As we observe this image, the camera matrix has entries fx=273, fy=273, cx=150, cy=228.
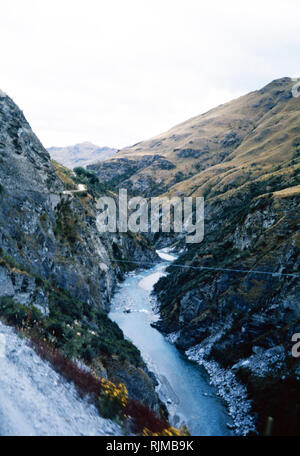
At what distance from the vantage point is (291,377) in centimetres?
2139

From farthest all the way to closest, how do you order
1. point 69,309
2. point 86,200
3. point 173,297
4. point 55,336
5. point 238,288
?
1. point 86,200
2. point 173,297
3. point 238,288
4. point 69,309
5. point 55,336

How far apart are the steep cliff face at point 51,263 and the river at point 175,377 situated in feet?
11.8

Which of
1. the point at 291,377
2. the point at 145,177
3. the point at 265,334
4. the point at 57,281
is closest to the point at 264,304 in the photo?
the point at 265,334

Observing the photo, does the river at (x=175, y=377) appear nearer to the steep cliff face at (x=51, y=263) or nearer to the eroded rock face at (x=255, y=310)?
the eroded rock face at (x=255, y=310)

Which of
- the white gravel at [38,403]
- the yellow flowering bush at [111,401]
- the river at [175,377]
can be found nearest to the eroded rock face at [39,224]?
the river at [175,377]

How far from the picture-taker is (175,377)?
2764cm

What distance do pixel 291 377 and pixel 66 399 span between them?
64.9 ft

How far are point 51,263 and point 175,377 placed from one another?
58.3 ft

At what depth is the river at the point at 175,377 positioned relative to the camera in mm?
21128

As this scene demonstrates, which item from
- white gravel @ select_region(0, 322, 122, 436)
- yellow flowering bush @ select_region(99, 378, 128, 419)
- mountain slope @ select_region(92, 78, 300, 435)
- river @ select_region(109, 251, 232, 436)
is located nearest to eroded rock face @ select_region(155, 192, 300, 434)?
mountain slope @ select_region(92, 78, 300, 435)

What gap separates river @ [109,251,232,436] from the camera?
2113 centimetres

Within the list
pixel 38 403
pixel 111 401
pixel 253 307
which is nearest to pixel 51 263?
pixel 253 307

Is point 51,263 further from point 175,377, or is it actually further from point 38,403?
point 38,403
